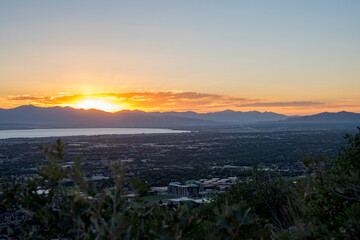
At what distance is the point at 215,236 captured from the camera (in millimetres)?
3197

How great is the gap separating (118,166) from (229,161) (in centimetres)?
5451

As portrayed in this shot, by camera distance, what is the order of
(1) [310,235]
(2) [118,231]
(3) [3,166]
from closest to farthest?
(2) [118,231] < (1) [310,235] < (3) [3,166]

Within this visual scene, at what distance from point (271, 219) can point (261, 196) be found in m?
1.14

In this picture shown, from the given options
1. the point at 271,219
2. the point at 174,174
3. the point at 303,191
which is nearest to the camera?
the point at 303,191

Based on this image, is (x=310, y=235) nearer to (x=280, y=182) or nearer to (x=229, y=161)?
(x=280, y=182)

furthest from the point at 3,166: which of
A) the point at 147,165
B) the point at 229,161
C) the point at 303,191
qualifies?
the point at 303,191

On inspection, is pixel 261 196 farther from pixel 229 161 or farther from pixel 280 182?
pixel 229 161

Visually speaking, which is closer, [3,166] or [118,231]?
[118,231]

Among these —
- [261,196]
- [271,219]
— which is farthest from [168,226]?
[261,196]

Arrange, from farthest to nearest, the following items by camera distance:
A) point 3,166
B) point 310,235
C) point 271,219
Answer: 1. point 3,166
2. point 271,219
3. point 310,235

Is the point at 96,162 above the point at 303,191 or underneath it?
underneath

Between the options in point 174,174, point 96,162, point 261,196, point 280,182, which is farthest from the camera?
point 96,162

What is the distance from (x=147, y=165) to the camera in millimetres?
53281

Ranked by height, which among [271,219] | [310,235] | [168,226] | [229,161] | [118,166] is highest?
[118,166]
